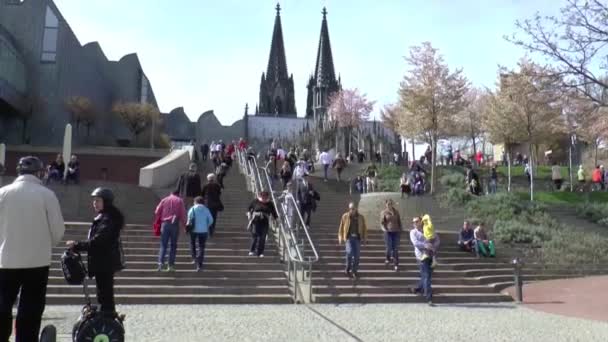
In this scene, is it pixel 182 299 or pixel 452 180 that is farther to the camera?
pixel 452 180

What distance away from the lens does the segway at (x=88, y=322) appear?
5742 millimetres

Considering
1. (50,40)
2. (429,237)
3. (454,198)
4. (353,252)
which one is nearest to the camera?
(429,237)

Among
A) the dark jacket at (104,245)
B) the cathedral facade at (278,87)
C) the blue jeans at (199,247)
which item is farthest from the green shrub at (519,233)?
the cathedral facade at (278,87)

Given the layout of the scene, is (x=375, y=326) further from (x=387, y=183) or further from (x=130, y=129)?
(x=130, y=129)

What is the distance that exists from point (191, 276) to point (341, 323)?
430 centimetres

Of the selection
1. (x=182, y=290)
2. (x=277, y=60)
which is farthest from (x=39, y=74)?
(x=277, y=60)

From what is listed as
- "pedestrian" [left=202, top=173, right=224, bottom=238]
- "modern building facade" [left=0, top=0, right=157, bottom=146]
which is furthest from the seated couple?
"modern building facade" [left=0, top=0, right=157, bottom=146]

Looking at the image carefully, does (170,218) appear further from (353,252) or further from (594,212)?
(594,212)

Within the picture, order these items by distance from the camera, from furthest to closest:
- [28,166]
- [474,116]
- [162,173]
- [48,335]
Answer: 1. [474,116]
2. [162,173]
3. [28,166]
4. [48,335]

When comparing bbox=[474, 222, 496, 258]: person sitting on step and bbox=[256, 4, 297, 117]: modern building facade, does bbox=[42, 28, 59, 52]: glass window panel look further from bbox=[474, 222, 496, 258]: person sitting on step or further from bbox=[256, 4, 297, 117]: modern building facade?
bbox=[256, 4, 297, 117]: modern building facade

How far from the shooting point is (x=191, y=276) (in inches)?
494

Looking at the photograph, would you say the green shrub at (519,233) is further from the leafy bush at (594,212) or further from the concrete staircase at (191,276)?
the concrete staircase at (191,276)

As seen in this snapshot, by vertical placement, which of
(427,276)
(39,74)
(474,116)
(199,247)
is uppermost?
(39,74)

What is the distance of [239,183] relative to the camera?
25.1 metres
